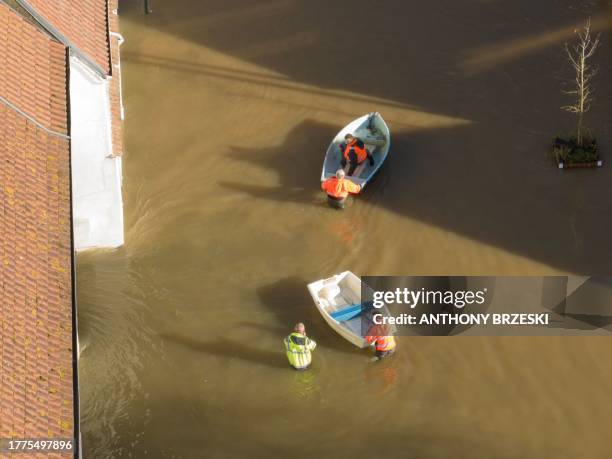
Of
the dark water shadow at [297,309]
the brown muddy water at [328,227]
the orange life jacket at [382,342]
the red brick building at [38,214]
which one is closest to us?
the red brick building at [38,214]

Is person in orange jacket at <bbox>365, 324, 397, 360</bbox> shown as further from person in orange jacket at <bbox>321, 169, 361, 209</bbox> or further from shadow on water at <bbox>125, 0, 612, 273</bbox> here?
person in orange jacket at <bbox>321, 169, 361, 209</bbox>

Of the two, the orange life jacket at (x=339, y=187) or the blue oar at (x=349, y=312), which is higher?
the orange life jacket at (x=339, y=187)

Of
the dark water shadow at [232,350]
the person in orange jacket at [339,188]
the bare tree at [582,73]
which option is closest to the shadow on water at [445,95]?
the bare tree at [582,73]

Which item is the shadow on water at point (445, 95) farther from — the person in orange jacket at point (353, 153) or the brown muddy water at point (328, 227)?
the person in orange jacket at point (353, 153)

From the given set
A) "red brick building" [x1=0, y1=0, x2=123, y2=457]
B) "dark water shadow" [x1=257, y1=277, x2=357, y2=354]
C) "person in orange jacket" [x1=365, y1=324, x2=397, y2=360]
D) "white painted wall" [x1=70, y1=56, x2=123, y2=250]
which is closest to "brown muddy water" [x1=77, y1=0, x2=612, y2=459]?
"dark water shadow" [x1=257, y1=277, x2=357, y2=354]

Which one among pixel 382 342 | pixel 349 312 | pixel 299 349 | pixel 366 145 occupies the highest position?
pixel 366 145

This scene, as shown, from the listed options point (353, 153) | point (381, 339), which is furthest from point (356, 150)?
point (381, 339)

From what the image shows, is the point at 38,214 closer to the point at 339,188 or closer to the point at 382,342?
the point at 382,342
